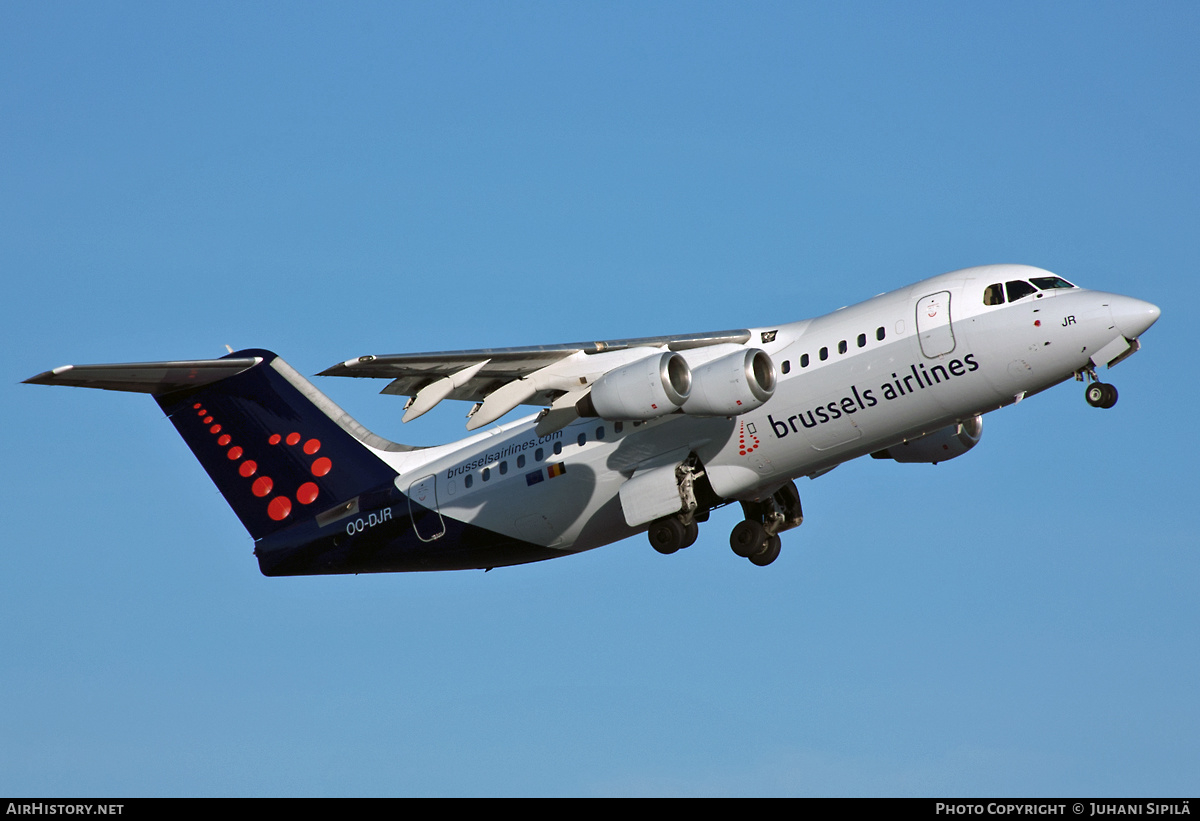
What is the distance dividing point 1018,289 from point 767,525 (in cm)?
493

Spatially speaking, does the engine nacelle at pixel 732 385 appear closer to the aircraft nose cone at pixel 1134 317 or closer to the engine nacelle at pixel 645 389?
the engine nacelle at pixel 645 389

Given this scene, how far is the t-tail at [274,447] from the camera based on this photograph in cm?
2139

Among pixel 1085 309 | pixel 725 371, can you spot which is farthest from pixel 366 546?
pixel 1085 309

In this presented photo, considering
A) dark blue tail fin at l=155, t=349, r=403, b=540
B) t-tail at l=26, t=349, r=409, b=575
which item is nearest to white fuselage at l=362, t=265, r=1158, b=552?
t-tail at l=26, t=349, r=409, b=575

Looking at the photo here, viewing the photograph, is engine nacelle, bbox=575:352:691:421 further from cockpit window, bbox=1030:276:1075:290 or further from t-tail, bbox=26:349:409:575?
t-tail, bbox=26:349:409:575

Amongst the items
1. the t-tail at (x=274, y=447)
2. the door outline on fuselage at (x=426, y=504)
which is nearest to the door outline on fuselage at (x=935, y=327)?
the door outline on fuselage at (x=426, y=504)

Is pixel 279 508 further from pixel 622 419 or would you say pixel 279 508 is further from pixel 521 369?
pixel 622 419

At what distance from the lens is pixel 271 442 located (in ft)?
72.2

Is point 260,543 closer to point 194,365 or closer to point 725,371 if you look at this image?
point 194,365

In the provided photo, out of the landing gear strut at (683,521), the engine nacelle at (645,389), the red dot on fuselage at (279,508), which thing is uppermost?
the red dot on fuselage at (279,508)


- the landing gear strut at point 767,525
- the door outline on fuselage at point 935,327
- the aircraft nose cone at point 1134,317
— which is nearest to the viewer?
the aircraft nose cone at point 1134,317

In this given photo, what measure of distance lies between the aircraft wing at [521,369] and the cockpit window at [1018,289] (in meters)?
3.21

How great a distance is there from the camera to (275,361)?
22.3 metres

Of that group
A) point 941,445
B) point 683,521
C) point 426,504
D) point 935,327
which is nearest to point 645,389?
point 683,521
